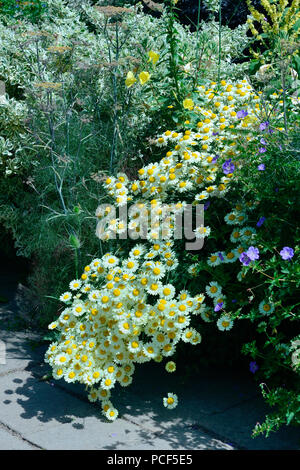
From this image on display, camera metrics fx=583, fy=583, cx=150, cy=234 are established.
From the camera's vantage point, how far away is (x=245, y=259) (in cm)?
249

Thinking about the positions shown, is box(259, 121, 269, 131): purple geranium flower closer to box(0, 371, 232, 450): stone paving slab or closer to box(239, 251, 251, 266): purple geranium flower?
box(239, 251, 251, 266): purple geranium flower

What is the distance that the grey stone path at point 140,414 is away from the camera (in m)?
2.48

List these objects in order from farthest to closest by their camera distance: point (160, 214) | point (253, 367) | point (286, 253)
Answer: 1. point (160, 214)
2. point (253, 367)
3. point (286, 253)

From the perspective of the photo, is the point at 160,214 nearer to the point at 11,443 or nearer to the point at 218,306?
the point at 218,306

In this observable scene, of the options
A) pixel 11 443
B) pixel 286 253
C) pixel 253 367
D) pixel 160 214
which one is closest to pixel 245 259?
pixel 286 253

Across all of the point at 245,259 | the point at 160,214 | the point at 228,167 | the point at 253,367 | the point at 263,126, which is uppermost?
the point at 263,126

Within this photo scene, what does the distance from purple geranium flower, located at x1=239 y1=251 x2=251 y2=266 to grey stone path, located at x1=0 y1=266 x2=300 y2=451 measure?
0.74 metres

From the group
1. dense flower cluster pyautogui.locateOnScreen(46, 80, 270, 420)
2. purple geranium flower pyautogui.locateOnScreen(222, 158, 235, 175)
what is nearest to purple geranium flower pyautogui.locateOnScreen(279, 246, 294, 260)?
dense flower cluster pyautogui.locateOnScreen(46, 80, 270, 420)

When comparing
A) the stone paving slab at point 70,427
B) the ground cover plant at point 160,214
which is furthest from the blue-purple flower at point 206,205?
the stone paving slab at point 70,427

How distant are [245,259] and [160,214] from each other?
27.5 inches

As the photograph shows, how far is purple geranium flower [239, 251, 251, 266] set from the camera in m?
2.48

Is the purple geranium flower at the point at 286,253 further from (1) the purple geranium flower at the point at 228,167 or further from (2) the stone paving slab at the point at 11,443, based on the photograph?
(2) the stone paving slab at the point at 11,443
